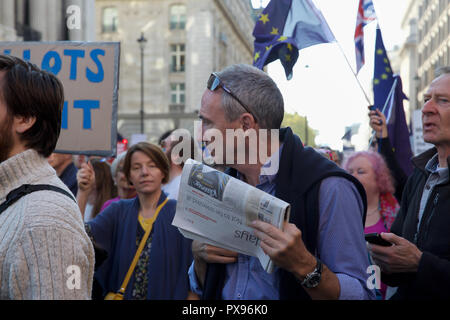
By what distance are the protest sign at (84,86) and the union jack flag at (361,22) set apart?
309 centimetres

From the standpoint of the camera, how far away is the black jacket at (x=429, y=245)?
8.70ft

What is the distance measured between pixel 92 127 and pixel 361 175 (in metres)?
2.79

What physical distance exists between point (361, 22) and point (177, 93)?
35.3 m

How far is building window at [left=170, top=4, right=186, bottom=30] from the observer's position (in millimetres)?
41156

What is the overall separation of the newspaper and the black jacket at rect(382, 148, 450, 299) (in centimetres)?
96

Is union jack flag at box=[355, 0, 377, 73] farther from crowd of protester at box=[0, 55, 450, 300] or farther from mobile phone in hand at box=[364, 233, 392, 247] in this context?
mobile phone in hand at box=[364, 233, 392, 247]

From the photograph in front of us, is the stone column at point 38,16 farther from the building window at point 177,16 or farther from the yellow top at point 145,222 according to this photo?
the yellow top at point 145,222

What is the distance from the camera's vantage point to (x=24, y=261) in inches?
70.0

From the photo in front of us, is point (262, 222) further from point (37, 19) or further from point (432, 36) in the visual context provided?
point (432, 36)

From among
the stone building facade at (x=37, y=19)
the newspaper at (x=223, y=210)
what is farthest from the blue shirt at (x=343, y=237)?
the stone building facade at (x=37, y=19)

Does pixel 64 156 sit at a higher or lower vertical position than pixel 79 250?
higher

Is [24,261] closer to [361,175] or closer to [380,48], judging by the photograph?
[361,175]

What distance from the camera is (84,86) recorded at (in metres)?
4.62
